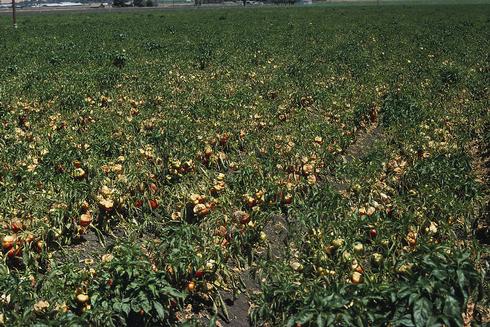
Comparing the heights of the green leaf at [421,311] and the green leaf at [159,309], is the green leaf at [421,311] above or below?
Result: above

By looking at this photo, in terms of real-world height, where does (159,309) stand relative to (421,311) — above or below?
below

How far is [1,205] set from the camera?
501 centimetres

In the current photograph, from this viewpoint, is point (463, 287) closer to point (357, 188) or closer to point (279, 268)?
point (279, 268)

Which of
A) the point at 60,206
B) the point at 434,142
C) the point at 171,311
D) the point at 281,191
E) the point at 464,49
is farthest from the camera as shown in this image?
the point at 464,49

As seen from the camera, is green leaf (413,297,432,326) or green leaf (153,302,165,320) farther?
green leaf (153,302,165,320)

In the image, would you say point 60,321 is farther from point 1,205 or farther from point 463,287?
point 463,287

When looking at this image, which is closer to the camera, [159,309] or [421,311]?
[421,311]

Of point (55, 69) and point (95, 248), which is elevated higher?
point (55, 69)

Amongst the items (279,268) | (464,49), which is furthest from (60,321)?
(464,49)

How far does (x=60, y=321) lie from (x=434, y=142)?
239 inches

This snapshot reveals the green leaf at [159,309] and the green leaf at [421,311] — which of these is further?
the green leaf at [159,309]

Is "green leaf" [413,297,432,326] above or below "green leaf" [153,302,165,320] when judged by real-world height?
above

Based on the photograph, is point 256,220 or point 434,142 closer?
point 256,220

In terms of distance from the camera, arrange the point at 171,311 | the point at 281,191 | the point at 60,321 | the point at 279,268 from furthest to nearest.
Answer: the point at 281,191, the point at 279,268, the point at 171,311, the point at 60,321
